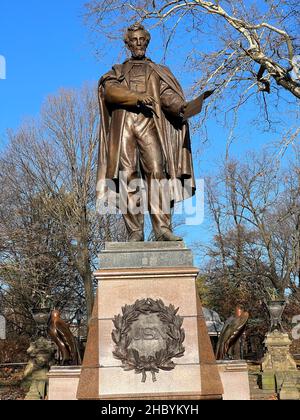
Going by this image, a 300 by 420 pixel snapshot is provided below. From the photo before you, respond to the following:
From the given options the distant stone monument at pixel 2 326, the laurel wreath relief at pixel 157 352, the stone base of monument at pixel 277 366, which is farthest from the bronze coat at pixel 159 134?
the distant stone monument at pixel 2 326

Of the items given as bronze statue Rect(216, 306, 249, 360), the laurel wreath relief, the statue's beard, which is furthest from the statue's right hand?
bronze statue Rect(216, 306, 249, 360)

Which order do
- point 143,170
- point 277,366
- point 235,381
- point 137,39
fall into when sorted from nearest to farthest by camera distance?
point 235,381 → point 143,170 → point 137,39 → point 277,366

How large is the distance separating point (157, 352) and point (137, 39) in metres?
4.06

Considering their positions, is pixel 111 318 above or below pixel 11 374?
below

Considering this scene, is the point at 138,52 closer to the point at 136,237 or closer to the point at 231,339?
the point at 136,237

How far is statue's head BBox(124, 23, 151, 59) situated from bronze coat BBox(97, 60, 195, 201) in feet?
0.56

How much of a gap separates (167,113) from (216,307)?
93.4 ft

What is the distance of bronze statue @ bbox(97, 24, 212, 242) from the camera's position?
6969 millimetres

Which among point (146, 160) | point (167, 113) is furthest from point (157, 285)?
point (167, 113)

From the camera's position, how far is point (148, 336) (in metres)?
6.07

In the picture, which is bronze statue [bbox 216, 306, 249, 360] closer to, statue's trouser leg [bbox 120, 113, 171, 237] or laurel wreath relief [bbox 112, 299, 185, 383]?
laurel wreath relief [bbox 112, 299, 185, 383]

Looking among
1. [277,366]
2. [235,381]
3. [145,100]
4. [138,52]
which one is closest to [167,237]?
[145,100]
